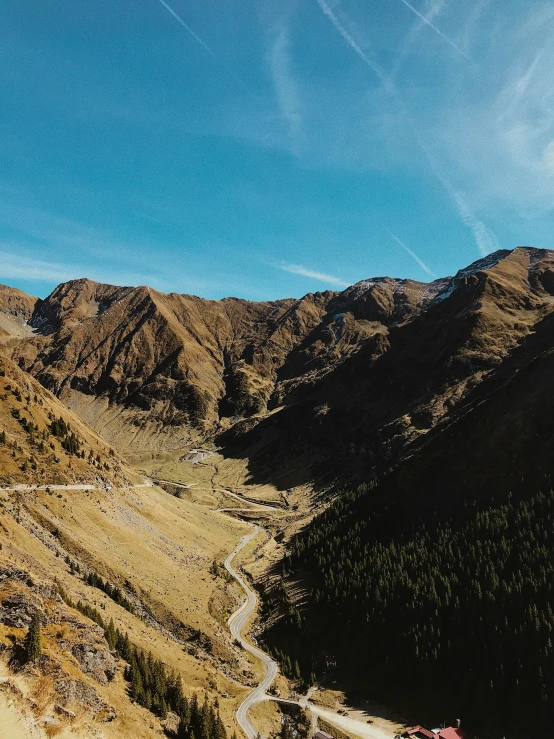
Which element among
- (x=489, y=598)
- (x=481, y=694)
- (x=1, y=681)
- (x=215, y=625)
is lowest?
(x=215, y=625)

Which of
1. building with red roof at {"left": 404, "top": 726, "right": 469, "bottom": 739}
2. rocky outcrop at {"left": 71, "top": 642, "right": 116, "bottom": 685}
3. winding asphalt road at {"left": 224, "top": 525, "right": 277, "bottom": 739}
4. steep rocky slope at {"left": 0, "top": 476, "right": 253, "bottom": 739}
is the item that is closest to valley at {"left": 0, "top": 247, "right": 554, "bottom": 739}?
rocky outcrop at {"left": 71, "top": 642, "right": 116, "bottom": 685}

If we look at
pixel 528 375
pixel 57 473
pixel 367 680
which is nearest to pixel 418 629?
pixel 367 680

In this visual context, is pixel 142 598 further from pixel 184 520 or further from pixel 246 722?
pixel 184 520

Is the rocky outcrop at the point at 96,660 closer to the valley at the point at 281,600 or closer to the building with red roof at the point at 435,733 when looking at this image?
the valley at the point at 281,600

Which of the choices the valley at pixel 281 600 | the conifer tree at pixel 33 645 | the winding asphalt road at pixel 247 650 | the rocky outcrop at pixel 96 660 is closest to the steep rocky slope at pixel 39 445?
the valley at pixel 281 600

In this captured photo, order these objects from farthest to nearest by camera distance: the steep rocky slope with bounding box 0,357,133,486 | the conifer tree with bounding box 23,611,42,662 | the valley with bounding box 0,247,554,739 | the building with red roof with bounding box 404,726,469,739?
1. the steep rocky slope with bounding box 0,357,133,486
2. the building with red roof with bounding box 404,726,469,739
3. the valley with bounding box 0,247,554,739
4. the conifer tree with bounding box 23,611,42,662

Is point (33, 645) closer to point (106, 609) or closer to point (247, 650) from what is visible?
point (106, 609)

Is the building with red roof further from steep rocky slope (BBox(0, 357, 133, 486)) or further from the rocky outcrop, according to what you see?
steep rocky slope (BBox(0, 357, 133, 486))

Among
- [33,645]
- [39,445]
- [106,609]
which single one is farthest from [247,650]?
[39,445]
